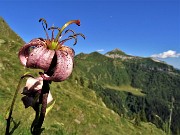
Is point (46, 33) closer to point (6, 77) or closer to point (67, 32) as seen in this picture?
point (67, 32)

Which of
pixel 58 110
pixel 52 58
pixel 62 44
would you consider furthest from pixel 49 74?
pixel 58 110

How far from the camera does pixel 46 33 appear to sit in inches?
134

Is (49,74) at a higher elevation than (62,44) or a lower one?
lower

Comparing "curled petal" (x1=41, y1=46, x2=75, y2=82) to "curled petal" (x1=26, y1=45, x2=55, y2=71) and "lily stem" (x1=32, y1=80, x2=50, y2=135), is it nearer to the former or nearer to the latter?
"curled petal" (x1=26, y1=45, x2=55, y2=71)

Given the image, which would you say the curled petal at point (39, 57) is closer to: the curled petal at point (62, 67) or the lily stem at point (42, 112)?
the curled petal at point (62, 67)

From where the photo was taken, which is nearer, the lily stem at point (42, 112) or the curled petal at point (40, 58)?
the curled petal at point (40, 58)

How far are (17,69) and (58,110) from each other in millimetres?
9586

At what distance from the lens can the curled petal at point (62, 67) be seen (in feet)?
9.93

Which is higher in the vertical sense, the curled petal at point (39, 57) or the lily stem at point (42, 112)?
Result: the curled petal at point (39, 57)

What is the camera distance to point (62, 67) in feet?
10.0

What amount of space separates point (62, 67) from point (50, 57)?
158 mm

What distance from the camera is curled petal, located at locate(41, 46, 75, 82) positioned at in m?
3.03

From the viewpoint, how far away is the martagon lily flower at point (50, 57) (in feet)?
10.0

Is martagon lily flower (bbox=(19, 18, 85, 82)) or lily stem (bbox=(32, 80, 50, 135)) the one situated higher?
martagon lily flower (bbox=(19, 18, 85, 82))
